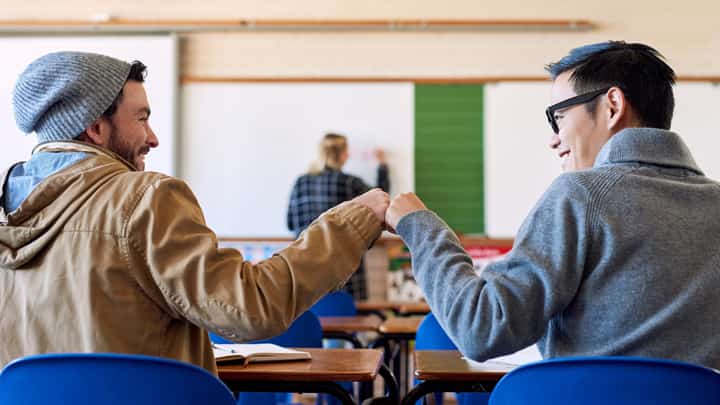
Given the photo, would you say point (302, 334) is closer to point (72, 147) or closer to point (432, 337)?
point (432, 337)

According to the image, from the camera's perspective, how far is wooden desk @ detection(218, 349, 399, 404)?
1.65 meters

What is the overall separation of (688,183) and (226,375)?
0.98 m

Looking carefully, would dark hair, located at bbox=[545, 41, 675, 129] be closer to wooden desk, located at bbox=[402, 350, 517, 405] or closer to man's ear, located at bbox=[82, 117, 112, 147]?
wooden desk, located at bbox=[402, 350, 517, 405]

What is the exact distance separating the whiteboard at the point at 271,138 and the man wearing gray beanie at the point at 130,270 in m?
4.59

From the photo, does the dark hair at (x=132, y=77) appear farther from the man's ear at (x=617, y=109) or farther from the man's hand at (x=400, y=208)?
the man's ear at (x=617, y=109)

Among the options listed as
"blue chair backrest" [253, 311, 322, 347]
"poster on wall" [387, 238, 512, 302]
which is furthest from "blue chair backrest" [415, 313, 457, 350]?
"poster on wall" [387, 238, 512, 302]

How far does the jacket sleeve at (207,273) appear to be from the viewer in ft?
4.19

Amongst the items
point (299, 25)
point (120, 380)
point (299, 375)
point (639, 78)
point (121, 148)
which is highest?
point (299, 25)

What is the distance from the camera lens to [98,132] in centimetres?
154

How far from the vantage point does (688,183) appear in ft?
4.30

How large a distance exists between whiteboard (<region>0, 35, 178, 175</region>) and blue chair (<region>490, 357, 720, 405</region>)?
203 inches

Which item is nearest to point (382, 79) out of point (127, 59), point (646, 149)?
point (127, 59)

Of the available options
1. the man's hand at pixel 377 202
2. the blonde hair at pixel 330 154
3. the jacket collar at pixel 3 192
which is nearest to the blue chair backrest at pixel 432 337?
the man's hand at pixel 377 202

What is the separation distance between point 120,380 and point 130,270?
0.23 m
